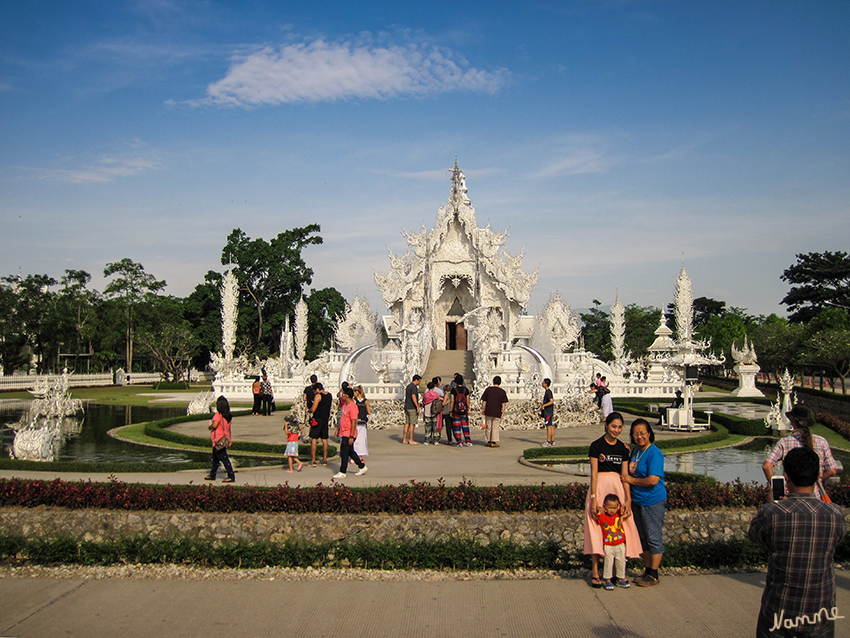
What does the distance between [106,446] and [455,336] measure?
27.2 metres

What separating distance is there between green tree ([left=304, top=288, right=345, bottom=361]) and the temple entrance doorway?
24668mm

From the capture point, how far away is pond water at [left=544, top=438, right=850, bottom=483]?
1353 cm

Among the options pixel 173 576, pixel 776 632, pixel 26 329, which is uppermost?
pixel 26 329

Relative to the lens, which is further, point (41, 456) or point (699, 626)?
point (41, 456)

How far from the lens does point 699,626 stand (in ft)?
21.9

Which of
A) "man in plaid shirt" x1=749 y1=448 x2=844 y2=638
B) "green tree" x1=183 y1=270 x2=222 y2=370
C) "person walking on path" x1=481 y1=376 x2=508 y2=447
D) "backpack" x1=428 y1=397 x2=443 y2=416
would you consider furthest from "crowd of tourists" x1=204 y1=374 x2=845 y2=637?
"green tree" x1=183 y1=270 x2=222 y2=370

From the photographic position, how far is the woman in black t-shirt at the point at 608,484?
23.5 feet

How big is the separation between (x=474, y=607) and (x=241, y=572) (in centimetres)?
315

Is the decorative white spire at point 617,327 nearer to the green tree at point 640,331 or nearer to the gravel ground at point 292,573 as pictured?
the green tree at point 640,331

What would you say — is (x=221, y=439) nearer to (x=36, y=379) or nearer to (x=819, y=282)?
(x=36, y=379)

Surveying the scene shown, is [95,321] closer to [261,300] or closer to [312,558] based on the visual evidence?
[261,300]

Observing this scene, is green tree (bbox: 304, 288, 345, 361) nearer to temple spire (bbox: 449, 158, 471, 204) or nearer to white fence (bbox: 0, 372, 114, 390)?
white fence (bbox: 0, 372, 114, 390)

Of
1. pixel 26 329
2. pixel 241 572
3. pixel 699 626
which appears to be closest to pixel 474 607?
pixel 699 626

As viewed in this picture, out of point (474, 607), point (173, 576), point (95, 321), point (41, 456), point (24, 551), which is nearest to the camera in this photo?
point (474, 607)
